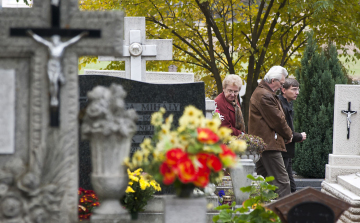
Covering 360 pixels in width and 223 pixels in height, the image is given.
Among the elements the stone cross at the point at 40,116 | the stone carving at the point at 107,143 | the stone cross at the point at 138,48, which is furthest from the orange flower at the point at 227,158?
the stone cross at the point at 138,48

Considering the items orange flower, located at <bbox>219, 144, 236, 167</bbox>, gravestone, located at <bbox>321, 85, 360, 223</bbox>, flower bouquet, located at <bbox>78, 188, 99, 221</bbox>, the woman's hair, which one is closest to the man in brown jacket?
the woman's hair

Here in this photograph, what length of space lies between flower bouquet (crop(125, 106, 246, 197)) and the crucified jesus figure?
0.74 m

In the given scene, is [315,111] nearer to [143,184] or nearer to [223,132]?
[143,184]

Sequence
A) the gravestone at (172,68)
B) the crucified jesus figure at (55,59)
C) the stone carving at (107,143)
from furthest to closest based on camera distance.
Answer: the gravestone at (172,68) < the crucified jesus figure at (55,59) < the stone carving at (107,143)

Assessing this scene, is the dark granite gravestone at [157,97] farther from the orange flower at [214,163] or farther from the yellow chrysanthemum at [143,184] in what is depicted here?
the orange flower at [214,163]

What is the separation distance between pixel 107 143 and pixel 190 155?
580 millimetres

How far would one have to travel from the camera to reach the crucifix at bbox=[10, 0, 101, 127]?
352 cm

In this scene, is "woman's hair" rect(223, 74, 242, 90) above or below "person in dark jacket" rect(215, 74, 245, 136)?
above

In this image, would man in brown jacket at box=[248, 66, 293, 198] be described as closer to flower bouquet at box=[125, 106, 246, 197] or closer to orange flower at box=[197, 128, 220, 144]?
flower bouquet at box=[125, 106, 246, 197]

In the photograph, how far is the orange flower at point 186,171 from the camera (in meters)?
3.11

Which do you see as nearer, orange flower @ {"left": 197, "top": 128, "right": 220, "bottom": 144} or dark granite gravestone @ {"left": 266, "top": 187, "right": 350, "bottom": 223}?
orange flower @ {"left": 197, "top": 128, "right": 220, "bottom": 144}

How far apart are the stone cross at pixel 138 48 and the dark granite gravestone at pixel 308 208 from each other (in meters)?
4.40

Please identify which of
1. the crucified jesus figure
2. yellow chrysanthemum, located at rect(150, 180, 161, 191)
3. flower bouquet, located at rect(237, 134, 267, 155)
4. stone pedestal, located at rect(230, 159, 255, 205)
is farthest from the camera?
Result: flower bouquet, located at rect(237, 134, 267, 155)

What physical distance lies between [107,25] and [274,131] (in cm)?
358
